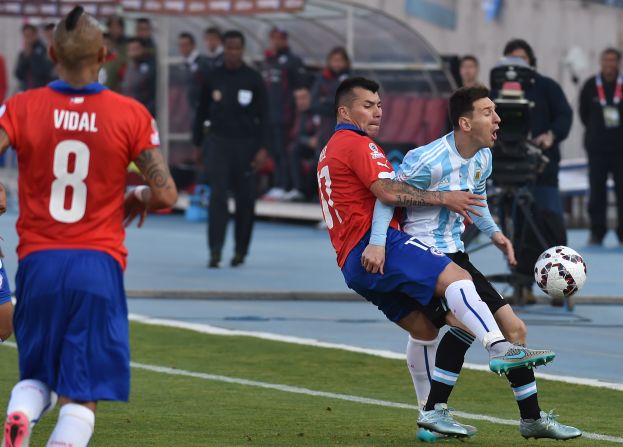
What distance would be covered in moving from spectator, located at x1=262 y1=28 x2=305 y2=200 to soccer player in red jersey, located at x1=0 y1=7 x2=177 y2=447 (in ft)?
59.1

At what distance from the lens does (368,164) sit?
830 centimetres

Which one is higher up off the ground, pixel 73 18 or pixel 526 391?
pixel 73 18

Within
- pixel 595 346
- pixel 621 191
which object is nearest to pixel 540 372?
pixel 595 346

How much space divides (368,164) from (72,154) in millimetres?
2276

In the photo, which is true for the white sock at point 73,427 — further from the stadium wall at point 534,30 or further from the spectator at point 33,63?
the spectator at point 33,63

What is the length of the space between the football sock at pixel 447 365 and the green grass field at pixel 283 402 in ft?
0.77

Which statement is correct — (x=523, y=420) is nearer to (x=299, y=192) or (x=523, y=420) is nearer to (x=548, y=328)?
(x=548, y=328)

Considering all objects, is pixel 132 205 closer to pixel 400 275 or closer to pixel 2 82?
pixel 400 275

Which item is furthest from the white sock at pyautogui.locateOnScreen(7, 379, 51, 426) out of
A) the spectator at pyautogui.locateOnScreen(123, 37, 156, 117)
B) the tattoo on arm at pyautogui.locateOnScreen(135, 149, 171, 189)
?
the spectator at pyautogui.locateOnScreen(123, 37, 156, 117)

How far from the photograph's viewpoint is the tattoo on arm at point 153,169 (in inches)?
253

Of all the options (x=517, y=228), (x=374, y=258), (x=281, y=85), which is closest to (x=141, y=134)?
(x=374, y=258)

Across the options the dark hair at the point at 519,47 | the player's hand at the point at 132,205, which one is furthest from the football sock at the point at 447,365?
the dark hair at the point at 519,47

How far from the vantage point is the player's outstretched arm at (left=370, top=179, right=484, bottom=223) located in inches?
324

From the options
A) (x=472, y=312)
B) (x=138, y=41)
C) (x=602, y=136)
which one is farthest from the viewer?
(x=138, y=41)
